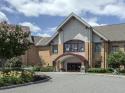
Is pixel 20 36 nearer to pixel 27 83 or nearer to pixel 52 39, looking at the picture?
pixel 27 83

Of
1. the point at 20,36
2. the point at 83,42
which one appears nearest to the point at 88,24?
the point at 83,42

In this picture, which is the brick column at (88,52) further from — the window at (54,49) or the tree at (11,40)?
the tree at (11,40)

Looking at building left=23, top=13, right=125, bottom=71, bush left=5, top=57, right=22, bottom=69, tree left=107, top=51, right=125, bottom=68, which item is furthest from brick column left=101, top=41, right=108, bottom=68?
bush left=5, top=57, right=22, bottom=69

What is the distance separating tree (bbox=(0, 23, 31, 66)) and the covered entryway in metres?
27.1

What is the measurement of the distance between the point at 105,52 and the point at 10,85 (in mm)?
37564

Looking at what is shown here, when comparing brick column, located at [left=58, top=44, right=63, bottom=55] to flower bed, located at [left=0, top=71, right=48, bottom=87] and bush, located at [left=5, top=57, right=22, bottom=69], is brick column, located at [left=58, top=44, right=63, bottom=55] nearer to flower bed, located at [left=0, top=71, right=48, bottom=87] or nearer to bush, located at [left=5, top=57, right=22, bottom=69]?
bush, located at [left=5, top=57, right=22, bottom=69]

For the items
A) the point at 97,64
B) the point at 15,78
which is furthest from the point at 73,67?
the point at 15,78

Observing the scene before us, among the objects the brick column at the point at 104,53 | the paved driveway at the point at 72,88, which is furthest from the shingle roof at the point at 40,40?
the paved driveway at the point at 72,88

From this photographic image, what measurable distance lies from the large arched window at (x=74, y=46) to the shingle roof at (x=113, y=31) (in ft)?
13.3

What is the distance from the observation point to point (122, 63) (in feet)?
180

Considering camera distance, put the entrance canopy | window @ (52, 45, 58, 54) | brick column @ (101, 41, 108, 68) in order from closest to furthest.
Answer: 1. brick column @ (101, 41, 108, 68)
2. the entrance canopy
3. window @ (52, 45, 58, 54)

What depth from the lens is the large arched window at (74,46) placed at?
6375 cm

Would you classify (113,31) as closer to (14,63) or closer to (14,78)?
(14,63)

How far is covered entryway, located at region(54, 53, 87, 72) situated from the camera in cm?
6328
